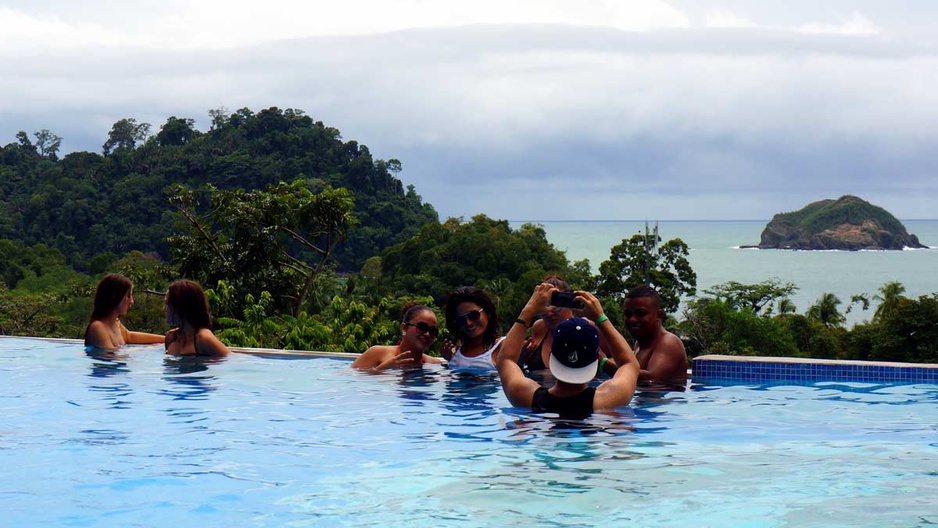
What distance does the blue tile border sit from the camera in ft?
28.3

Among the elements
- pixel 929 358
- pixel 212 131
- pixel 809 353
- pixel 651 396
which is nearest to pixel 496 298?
pixel 809 353

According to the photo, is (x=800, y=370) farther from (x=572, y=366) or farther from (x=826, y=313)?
(x=826, y=313)

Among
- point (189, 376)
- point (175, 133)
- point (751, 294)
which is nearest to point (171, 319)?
point (189, 376)

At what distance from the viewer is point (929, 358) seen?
3328cm

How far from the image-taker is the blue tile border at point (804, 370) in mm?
8633

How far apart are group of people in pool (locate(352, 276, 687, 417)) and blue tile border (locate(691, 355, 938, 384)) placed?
0.73m

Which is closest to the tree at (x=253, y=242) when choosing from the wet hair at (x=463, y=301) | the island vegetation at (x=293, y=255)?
the island vegetation at (x=293, y=255)

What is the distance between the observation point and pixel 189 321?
944 cm

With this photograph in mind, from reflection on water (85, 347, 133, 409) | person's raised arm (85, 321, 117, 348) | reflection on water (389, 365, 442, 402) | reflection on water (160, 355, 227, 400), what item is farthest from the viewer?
person's raised arm (85, 321, 117, 348)

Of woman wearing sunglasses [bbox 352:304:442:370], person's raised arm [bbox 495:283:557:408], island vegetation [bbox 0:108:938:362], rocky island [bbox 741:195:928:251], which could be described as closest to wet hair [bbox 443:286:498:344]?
woman wearing sunglasses [bbox 352:304:442:370]

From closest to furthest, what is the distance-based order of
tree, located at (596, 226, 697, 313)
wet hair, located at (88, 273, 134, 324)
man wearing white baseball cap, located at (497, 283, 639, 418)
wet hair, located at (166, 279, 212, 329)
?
man wearing white baseball cap, located at (497, 283, 639, 418), wet hair, located at (166, 279, 212, 329), wet hair, located at (88, 273, 134, 324), tree, located at (596, 226, 697, 313)

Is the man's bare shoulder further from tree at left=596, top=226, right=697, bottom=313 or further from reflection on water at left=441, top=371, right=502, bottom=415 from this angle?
tree at left=596, top=226, right=697, bottom=313

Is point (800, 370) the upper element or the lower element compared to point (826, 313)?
upper

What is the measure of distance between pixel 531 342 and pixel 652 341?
0.91 meters
